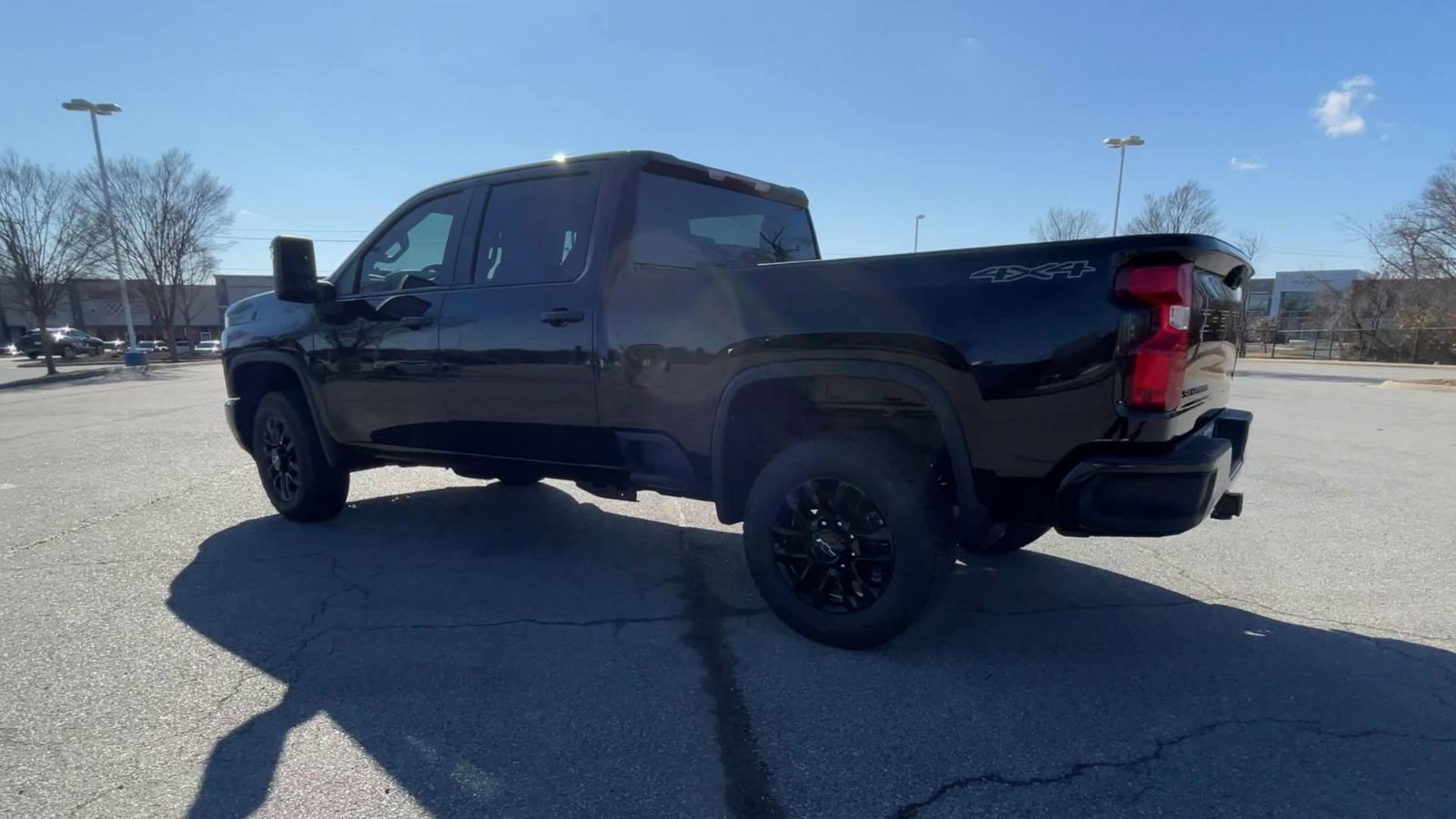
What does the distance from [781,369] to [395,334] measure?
2.47m

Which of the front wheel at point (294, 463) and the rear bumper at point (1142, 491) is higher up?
the rear bumper at point (1142, 491)

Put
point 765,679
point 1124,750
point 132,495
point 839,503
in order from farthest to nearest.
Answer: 1. point 132,495
2. point 839,503
3. point 765,679
4. point 1124,750

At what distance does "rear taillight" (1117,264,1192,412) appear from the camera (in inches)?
95.0

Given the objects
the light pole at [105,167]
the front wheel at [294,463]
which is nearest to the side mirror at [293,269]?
the front wheel at [294,463]

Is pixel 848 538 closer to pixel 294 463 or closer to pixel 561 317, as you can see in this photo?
pixel 561 317

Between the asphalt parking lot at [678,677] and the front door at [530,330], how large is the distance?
2.61 feet

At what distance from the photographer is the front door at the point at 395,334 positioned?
4195mm

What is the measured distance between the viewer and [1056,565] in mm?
4266

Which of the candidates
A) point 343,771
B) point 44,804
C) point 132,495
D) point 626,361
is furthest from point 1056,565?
point 132,495

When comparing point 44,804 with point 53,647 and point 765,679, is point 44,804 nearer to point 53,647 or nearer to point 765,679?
point 53,647

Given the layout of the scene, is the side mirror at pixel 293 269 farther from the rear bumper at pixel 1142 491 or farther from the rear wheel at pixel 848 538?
the rear bumper at pixel 1142 491

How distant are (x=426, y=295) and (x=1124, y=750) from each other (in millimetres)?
3822

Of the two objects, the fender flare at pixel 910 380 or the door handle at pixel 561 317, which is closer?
the fender flare at pixel 910 380

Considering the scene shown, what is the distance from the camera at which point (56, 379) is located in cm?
2366
